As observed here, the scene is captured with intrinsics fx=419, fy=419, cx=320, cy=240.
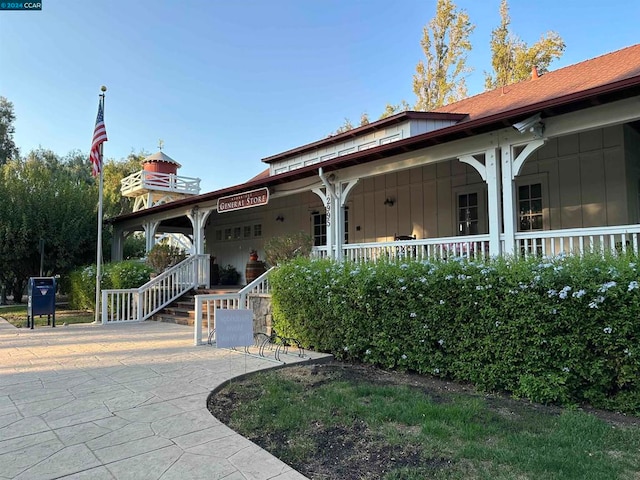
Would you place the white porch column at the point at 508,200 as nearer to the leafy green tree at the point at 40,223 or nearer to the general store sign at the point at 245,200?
the general store sign at the point at 245,200

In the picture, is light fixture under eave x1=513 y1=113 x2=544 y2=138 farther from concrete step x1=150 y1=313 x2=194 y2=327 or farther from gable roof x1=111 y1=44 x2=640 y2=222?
concrete step x1=150 y1=313 x2=194 y2=327

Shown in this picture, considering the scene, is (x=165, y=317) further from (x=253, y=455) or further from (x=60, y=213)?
(x=253, y=455)

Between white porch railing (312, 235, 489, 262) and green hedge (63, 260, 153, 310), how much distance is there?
6.05 m

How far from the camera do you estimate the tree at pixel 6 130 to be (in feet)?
94.0

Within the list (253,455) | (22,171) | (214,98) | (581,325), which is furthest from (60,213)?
(581,325)

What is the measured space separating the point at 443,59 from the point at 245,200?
16.9 meters

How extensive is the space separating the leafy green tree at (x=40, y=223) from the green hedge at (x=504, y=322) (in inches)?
499

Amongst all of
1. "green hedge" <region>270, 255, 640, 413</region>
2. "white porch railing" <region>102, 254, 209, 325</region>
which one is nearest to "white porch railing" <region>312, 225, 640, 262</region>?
"green hedge" <region>270, 255, 640, 413</region>

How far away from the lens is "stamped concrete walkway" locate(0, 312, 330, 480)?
9.06ft

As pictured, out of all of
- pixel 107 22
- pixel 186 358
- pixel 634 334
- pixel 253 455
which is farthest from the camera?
pixel 107 22

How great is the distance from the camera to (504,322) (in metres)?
4.45

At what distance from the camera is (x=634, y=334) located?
12.1ft

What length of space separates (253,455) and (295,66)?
56.9ft

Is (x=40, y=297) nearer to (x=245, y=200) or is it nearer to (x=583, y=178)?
(x=245, y=200)
